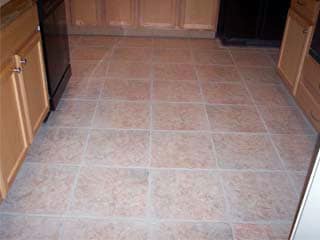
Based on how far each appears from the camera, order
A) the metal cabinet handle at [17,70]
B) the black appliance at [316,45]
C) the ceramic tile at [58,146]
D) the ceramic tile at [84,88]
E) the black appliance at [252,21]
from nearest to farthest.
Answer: the metal cabinet handle at [17,70], the ceramic tile at [58,146], the black appliance at [316,45], the ceramic tile at [84,88], the black appliance at [252,21]

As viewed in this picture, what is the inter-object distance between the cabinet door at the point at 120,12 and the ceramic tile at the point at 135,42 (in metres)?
0.17

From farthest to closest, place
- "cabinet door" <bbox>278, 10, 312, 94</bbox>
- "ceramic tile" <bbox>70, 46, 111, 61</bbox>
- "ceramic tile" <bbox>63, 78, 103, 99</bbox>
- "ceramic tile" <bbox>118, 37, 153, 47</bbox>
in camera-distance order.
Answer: "ceramic tile" <bbox>118, 37, 153, 47</bbox> < "ceramic tile" <bbox>70, 46, 111, 61</bbox> < "ceramic tile" <bbox>63, 78, 103, 99</bbox> < "cabinet door" <bbox>278, 10, 312, 94</bbox>

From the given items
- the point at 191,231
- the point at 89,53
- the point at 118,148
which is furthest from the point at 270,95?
the point at 89,53

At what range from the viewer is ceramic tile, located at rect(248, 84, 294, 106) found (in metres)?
2.80

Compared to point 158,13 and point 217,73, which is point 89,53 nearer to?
point 158,13

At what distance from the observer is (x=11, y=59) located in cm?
170

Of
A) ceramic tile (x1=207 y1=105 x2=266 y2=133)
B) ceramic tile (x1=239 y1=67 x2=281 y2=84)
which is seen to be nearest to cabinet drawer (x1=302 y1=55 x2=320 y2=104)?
ceramic tile (x1=207 y1=105 x2=266 y2=133)

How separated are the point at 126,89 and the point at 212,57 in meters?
1.11

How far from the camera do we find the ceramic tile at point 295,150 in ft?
7.02

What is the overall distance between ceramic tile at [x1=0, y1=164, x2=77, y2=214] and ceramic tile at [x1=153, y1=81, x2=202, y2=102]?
41.9 inches

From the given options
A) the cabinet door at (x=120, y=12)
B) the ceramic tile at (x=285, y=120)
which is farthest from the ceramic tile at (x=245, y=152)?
the cabinet door at (x=120, y=12)

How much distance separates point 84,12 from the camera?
13.0 ft

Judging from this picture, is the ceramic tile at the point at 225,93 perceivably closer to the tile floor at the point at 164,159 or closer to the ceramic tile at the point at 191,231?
the tile floor at the point at 164,159

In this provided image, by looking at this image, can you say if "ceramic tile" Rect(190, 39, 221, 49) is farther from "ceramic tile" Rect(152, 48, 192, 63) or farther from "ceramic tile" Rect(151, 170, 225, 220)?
"ceramic tile" Rect(151, 170, 225, 220)
